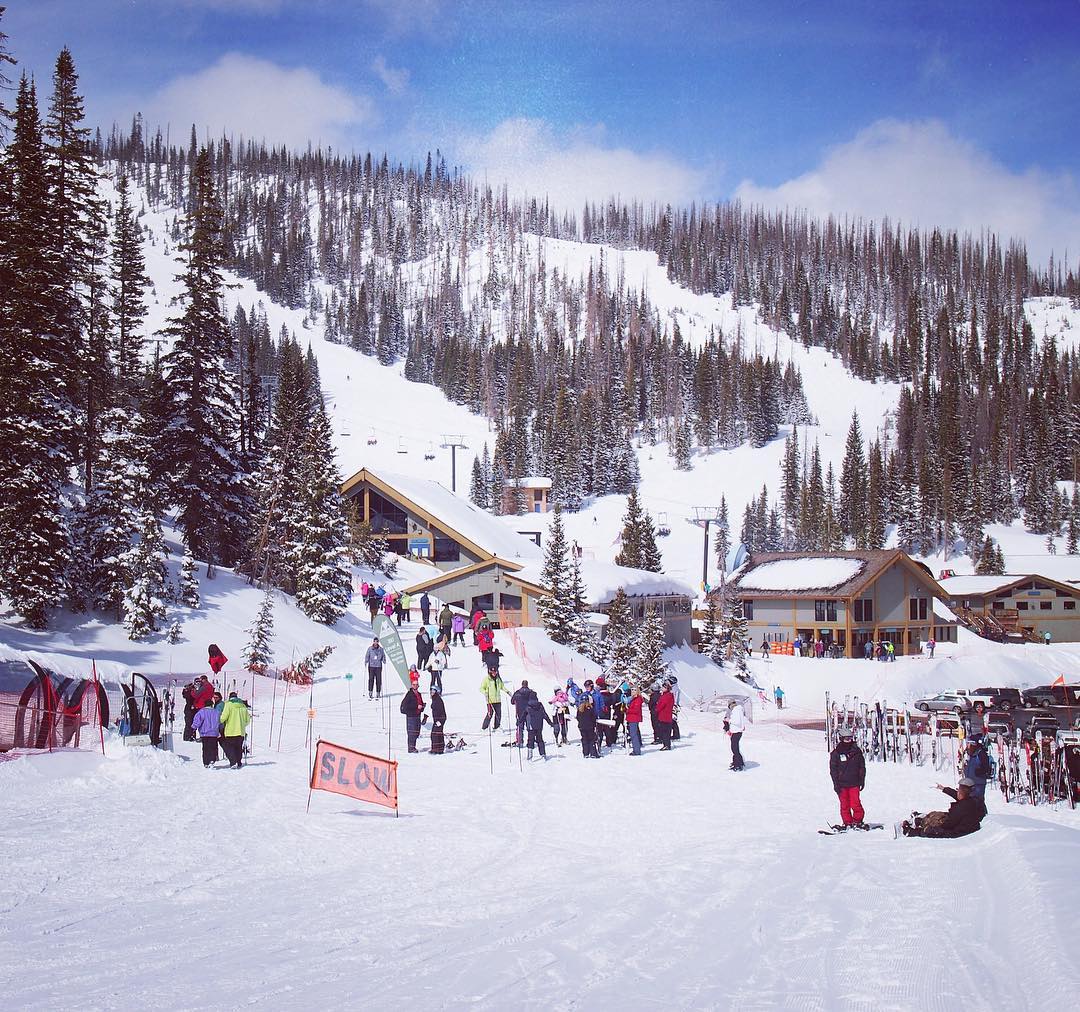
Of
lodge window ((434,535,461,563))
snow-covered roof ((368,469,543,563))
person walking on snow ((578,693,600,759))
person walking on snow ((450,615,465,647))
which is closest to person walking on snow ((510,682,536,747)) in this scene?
person walking on snow ((578,693,600,759))

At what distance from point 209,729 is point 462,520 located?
39.5 metres

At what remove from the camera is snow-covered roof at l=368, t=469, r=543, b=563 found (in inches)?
2048

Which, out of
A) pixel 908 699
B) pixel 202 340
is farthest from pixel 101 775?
pixel 908 699

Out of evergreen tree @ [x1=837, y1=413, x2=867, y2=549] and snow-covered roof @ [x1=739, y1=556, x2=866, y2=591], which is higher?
evergreen tree @ [x1=837, y1=413, x2=867, y2=549]

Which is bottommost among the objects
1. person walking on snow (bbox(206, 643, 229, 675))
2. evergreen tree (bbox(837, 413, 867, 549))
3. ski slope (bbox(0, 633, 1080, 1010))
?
ski slope (bbox(0, 633, 1080, 1010))

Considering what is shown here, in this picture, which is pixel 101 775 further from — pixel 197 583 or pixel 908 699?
pixel 908 699

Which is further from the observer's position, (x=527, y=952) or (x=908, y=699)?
(x=908, y=699)

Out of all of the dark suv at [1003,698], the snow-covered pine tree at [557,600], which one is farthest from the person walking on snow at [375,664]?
the dark suv at [1003,698]

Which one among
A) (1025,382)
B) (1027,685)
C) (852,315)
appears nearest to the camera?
(1027,685)

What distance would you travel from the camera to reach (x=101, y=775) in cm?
1348

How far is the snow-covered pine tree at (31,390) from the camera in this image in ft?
75.7

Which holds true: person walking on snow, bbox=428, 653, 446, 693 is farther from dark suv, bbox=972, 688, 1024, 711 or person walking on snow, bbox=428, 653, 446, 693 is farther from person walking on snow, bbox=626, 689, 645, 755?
dark suv, bbox=972, 688, 1024, 711

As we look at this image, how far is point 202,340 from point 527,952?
30187 mm

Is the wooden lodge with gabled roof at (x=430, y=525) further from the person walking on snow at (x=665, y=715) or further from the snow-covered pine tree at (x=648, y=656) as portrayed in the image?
the person walking on snow at (x=665, y=715)
